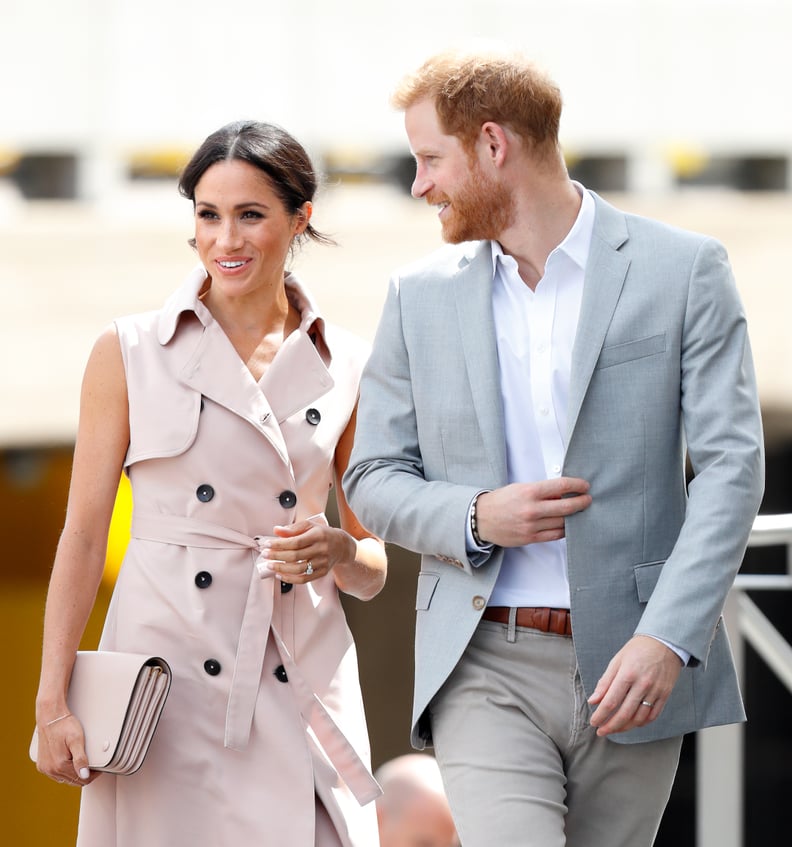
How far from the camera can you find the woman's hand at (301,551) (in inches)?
131

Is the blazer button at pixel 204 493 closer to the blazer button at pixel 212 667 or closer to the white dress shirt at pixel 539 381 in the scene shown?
the blazer button at pixel 212 667

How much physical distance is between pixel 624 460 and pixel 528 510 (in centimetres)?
24

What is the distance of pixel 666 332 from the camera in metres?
3.12

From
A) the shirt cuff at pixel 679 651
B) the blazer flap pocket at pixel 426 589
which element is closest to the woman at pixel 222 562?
the blazer flap pocket at pixel 426 589

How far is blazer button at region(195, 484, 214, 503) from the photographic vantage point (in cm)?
347

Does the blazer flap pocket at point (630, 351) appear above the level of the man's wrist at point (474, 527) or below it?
above

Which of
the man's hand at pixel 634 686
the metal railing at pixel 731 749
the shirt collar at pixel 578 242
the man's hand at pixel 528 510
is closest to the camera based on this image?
the man's hand at pixel 634 686

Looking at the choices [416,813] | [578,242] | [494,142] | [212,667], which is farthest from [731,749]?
[494,142]

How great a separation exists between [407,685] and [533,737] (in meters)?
6.48

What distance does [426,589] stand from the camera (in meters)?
3.29

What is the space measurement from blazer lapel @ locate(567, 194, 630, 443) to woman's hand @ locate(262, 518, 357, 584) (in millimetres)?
612

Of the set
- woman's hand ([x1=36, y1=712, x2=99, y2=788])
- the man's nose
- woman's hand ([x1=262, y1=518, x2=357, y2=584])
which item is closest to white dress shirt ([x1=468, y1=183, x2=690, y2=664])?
the man's nose

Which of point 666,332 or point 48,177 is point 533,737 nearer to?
point 666,332

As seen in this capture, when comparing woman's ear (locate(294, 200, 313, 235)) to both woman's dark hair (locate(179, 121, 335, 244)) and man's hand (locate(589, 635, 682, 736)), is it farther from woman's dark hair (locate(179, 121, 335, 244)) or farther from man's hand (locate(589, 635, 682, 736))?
man's hand (locate(589, 635, 682, 736))
